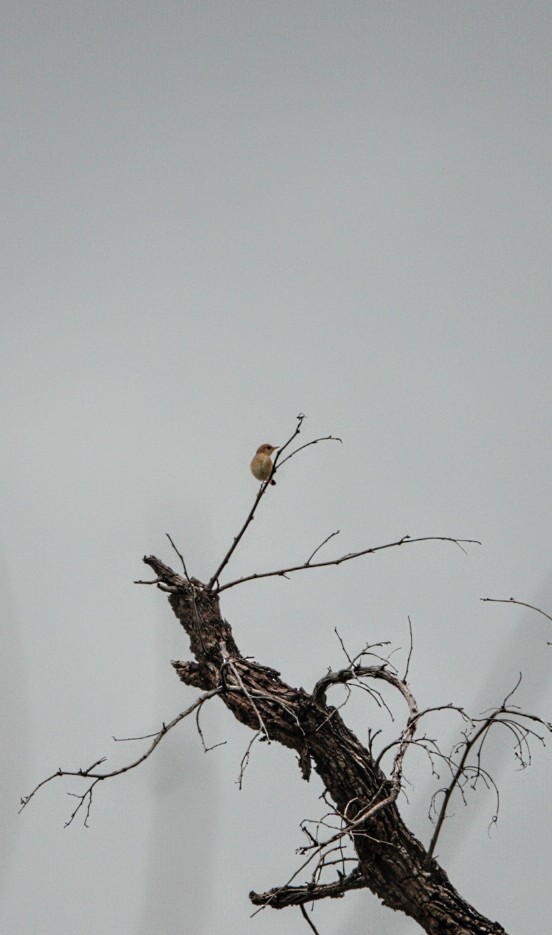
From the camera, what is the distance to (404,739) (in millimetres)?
1249

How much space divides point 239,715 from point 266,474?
0.39 meters

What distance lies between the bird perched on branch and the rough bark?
21 centimetres

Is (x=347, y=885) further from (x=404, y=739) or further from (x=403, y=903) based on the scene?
(x=404, y=739)

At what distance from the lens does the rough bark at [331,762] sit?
130 cm

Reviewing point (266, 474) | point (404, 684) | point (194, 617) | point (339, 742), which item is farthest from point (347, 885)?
point (266, 474)

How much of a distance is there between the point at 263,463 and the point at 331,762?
1.60ft

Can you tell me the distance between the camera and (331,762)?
138 centimetres

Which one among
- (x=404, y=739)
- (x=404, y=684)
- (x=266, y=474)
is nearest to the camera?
(x=404, y=739)

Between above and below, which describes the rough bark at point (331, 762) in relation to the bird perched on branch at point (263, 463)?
below

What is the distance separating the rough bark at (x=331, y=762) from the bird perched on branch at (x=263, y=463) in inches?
8.3

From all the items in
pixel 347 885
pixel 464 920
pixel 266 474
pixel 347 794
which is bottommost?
pixel 464 920

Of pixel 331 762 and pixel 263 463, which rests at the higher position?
pixel 263 463

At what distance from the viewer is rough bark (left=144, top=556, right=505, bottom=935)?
1299 mm

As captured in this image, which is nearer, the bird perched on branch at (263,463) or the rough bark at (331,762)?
the rough bark at (331,762)
